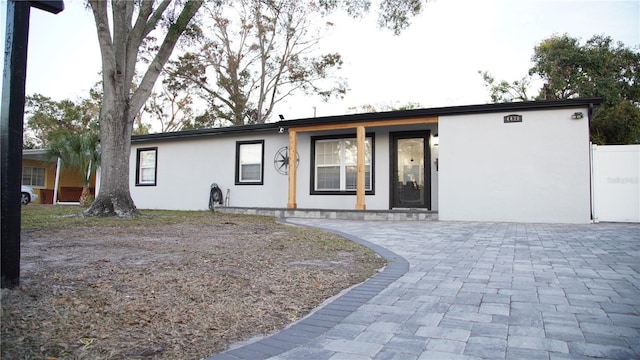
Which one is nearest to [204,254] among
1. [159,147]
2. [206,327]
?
[206,327]

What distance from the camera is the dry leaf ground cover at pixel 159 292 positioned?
2111 millimetres

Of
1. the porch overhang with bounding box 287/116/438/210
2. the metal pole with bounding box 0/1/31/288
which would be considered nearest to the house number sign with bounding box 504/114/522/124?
the porch overhang with bounding box 287/116/438/210

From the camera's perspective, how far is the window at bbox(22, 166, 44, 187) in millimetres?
19531

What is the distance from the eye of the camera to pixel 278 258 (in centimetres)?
440

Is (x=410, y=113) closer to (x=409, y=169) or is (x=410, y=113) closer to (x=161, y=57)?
(x=409, y=169)

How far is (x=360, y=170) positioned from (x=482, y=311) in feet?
24.9

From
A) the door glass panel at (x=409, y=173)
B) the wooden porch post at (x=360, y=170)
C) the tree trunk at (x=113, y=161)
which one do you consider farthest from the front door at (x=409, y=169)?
the tree trunk at (x=113, y=161)

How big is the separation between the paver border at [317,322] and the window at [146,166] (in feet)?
40.4

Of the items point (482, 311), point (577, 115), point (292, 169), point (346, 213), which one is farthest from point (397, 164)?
point (482, 311)

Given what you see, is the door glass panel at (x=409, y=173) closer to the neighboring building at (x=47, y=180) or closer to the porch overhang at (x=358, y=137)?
the porch overhang at (x=358, y=137)

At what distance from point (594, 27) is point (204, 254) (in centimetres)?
1914

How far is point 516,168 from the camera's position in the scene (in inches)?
351

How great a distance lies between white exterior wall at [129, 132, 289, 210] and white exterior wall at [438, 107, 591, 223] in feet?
16.4

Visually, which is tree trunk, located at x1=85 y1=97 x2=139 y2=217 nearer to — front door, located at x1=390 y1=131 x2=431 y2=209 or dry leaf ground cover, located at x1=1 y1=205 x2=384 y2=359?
dry leaf ground cover, located at x1=1 y1=205 x2=384 y2=359
